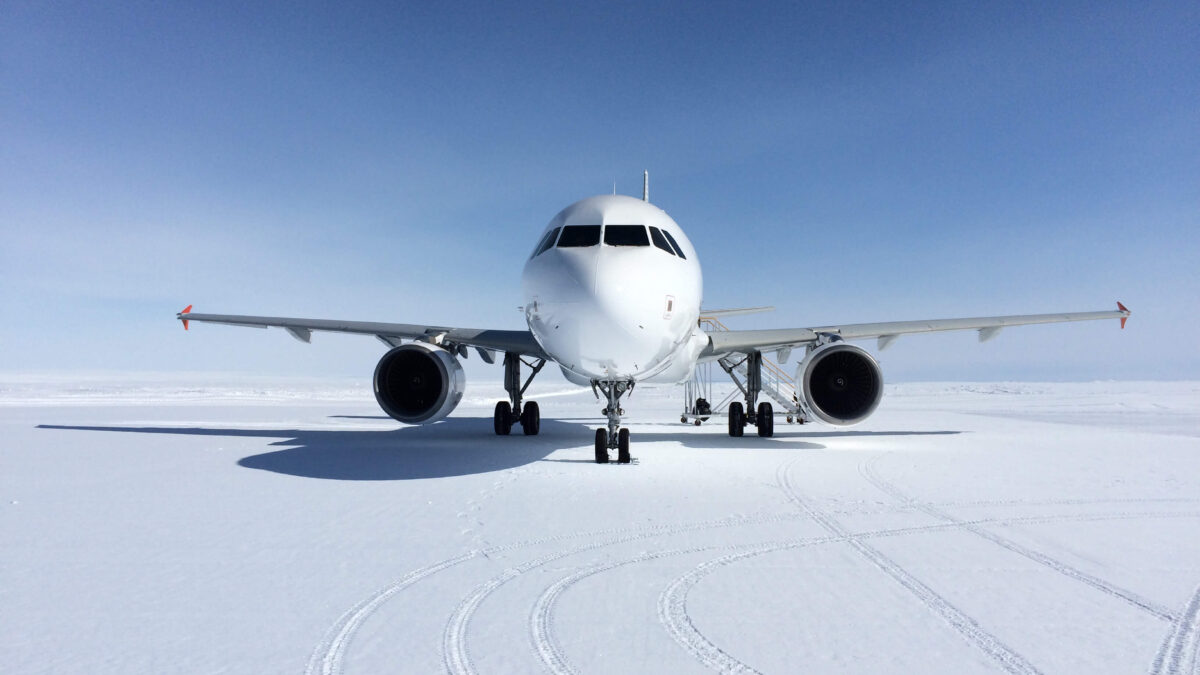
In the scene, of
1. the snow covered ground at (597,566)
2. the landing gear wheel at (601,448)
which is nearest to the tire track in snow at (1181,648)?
the snow covered ground at (597,566)

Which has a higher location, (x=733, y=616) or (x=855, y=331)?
(x=855, y=331)

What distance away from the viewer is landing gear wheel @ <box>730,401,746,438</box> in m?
13.7

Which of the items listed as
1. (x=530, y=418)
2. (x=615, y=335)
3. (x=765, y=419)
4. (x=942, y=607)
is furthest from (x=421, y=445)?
(x=942, y=607)

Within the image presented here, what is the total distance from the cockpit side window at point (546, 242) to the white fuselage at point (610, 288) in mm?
20

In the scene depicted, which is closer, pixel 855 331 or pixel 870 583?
pixel 870 583

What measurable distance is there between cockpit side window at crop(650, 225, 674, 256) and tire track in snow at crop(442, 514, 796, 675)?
3.77 m

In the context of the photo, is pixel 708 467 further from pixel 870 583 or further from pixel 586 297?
pixel 870 583

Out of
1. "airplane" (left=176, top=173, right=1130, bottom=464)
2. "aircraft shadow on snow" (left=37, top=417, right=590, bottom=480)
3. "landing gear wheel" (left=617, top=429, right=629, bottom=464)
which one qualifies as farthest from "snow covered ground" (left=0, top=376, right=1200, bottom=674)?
"airplane" (left=176, top=173, right=1130, bottom=464)

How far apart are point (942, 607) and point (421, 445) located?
9652 mm

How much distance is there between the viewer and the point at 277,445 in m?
11.3

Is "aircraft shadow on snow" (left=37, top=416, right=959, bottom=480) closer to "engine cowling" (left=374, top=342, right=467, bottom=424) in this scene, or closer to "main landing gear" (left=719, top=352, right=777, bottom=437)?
"main landing gear" (left=719, top=352, right=777, bottom=437)

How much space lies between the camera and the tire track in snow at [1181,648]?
277cm

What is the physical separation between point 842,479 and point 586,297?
4.06 metres

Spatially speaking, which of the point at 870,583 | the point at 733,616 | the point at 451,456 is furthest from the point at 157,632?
the point at 451,456
